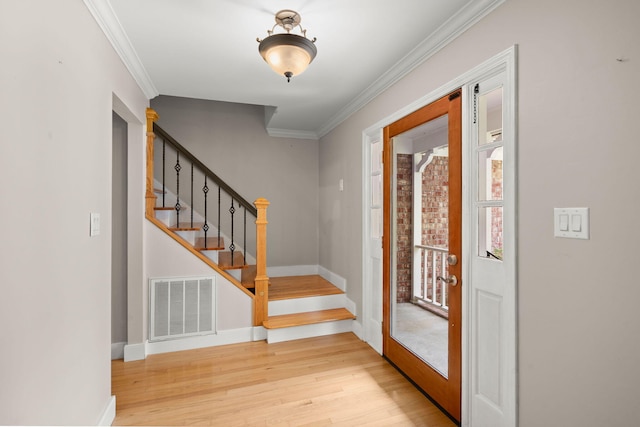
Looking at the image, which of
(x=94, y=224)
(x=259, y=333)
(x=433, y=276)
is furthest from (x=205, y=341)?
(x=433, y=276)

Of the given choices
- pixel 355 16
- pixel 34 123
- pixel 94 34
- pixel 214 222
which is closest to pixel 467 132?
pixel 355 16

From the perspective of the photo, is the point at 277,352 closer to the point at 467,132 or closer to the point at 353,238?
the point at 353,238

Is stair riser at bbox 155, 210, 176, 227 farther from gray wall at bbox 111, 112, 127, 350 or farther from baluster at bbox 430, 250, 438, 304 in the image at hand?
baluster at bbox 430, 250, 438, 304

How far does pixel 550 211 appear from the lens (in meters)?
1.39

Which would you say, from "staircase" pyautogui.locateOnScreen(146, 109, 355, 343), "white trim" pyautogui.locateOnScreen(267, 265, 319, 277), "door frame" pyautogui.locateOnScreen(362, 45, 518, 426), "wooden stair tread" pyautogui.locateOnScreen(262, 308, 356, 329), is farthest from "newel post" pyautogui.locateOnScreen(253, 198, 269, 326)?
"door frame" pyautogui.locateOnScreen(362, 45, 518, 426)

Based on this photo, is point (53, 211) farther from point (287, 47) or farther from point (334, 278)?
point (334, 278)

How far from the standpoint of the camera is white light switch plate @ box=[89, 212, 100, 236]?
169 cm

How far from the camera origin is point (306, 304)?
3.56 m

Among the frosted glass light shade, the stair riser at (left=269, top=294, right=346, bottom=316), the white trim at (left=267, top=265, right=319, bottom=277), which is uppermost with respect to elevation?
the frosted glass light shade

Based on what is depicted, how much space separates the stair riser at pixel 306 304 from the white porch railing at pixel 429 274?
1164 mm

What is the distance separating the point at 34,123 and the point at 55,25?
0.51 metres

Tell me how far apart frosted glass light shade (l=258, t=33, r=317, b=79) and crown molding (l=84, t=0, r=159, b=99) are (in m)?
0.91

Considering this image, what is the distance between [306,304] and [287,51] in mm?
2703

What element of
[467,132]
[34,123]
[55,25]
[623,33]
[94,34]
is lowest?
[34,123]
